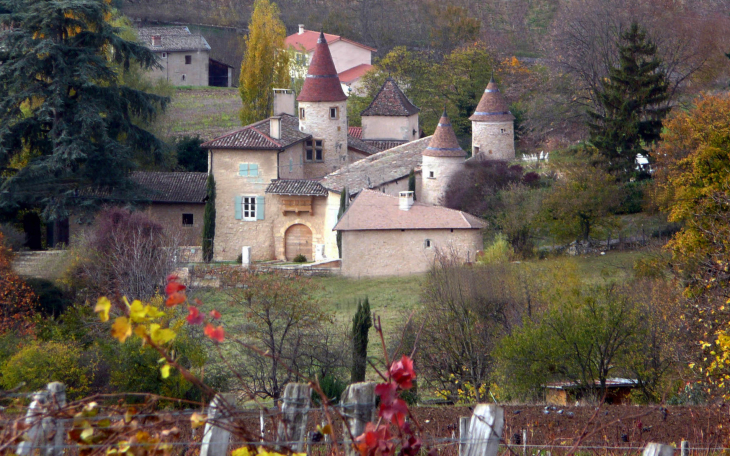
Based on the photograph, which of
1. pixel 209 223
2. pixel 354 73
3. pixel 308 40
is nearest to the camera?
pixel 209 223

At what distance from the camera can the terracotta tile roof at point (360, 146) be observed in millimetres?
43719

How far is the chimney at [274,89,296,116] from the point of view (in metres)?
44.2

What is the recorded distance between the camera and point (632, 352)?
1900 centimetres

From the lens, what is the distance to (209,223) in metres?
38.2

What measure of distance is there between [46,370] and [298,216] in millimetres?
21131

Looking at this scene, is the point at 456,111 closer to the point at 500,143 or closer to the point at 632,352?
the point at 500,143

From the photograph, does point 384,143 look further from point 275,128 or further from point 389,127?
point 275,128

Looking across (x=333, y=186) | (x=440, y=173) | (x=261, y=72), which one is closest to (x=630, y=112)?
(x=440, y=173)

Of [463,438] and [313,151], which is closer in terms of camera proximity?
[463,438]

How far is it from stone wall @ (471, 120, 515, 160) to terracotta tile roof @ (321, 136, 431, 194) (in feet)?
8.17

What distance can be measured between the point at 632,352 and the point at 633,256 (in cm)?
1338

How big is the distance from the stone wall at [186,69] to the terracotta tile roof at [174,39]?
0.38 m

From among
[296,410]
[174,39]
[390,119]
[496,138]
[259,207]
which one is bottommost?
[296,410]

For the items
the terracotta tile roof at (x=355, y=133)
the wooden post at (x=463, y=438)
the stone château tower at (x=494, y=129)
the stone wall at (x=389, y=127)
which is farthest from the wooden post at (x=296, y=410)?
the terracotta tile roof at (x=355, y=133)
